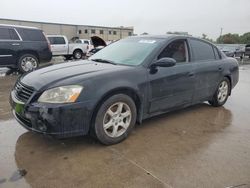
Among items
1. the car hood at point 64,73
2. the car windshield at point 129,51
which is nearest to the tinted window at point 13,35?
the car windshield at point 129,51

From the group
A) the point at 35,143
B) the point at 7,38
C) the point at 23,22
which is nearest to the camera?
the point at 35,143

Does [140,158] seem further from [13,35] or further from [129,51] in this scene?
[13,35]

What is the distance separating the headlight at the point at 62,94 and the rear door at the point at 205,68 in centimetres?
245

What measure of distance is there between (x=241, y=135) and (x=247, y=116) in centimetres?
121

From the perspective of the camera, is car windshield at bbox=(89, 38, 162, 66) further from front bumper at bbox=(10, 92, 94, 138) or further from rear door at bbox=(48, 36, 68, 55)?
rear door at bbox=(48, 36, 68, 55)

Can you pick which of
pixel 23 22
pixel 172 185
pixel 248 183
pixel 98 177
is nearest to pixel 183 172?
pixel 172 185

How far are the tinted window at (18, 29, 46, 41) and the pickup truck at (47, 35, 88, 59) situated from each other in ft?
24.7

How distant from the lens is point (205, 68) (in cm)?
499

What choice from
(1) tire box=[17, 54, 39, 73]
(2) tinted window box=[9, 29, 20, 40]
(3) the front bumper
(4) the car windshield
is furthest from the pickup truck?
(3) the front bumper

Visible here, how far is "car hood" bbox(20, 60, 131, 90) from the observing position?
333 cm

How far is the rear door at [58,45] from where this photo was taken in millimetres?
17922

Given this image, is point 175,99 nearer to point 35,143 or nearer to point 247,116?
point 247,116

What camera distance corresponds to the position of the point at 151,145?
12.0ft

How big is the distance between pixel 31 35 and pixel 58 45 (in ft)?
26.7
